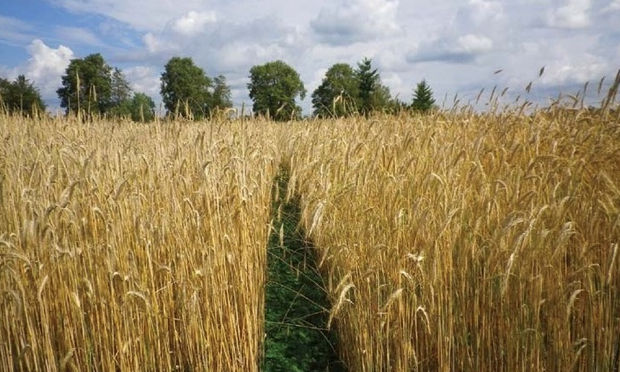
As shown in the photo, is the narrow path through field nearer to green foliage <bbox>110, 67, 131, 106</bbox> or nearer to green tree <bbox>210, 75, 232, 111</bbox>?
green tree <bbox>210, 75, 232, 111</bbox>

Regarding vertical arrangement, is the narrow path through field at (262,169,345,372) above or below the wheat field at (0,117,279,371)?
below

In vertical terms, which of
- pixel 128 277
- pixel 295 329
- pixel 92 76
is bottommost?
pixel 295 329

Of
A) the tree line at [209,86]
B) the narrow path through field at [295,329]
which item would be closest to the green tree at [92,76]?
the tree line at [209,86]

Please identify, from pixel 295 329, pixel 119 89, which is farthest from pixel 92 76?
pixel 295 329

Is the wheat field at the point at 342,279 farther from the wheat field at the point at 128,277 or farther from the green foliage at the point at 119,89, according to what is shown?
the green foliage at the point at 119,89

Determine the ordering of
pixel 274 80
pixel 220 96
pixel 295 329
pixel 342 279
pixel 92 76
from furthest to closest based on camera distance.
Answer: pixel 274 80, pixel 92 76, pixel 220 96, pixel 295 329, pixel 342 279

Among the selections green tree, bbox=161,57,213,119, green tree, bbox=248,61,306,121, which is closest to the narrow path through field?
green tree, bbox=161,57,213,119

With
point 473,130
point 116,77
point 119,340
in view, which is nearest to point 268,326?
point 119,340

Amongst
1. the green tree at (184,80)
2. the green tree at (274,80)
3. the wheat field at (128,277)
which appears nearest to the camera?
the wheat field at (128,277)

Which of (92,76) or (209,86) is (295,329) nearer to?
(92,76)

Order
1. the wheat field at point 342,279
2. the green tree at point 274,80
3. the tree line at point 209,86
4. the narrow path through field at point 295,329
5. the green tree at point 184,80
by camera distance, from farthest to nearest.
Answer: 1. the green tree at point 274,80
2. the green tree at point 184,80
3. the tree line at point 209,86
4. the narrow path through field at point 295,329
5. the wheat field at point 342,279

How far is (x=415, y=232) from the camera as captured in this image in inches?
→ 90.2

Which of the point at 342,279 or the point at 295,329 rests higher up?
the point at 342,279

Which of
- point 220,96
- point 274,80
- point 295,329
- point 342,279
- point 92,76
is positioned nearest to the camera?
point 342,279
